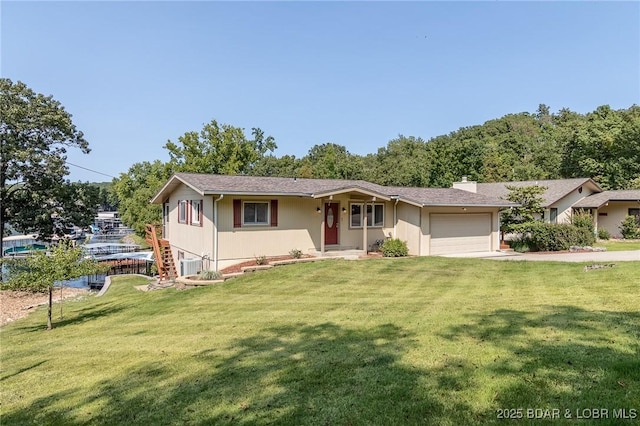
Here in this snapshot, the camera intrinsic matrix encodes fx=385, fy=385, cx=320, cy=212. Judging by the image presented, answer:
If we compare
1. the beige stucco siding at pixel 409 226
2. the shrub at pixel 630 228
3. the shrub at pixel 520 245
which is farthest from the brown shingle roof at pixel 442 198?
the shrub at pixel 630 228

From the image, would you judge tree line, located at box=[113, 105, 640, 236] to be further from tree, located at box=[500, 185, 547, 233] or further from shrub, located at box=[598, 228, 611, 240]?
tree, located at box=[500, 185, 547, 233]

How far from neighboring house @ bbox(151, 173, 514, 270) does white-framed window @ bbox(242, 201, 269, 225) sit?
4 centimetres

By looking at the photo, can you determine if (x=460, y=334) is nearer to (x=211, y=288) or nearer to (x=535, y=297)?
(x=535, y=297)

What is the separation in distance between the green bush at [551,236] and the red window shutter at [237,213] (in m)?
14.7

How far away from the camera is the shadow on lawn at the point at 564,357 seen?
3.43m

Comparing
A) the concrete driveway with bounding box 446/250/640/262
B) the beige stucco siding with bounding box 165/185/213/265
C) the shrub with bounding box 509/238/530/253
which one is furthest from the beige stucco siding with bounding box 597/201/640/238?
the beige stucco siding with bounding box 165/185/213/265

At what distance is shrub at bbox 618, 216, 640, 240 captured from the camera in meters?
26.4

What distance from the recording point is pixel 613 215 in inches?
1129

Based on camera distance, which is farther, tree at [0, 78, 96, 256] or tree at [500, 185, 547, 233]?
Result: tree at [0, 78, 96, 256]

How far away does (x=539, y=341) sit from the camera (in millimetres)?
5074

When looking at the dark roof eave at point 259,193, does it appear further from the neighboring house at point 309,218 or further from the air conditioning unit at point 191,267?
the air conditioning unit at point 191,267

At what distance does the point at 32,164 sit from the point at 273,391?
89.4 feet

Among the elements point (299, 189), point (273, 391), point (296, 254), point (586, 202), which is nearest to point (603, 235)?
point (586, 202)

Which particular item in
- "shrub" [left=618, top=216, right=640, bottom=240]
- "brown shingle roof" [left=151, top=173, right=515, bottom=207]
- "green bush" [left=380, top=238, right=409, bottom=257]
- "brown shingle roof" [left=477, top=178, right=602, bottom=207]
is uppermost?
"brown shingle roof" [left=477, top=178, right=602, bottom=207]
